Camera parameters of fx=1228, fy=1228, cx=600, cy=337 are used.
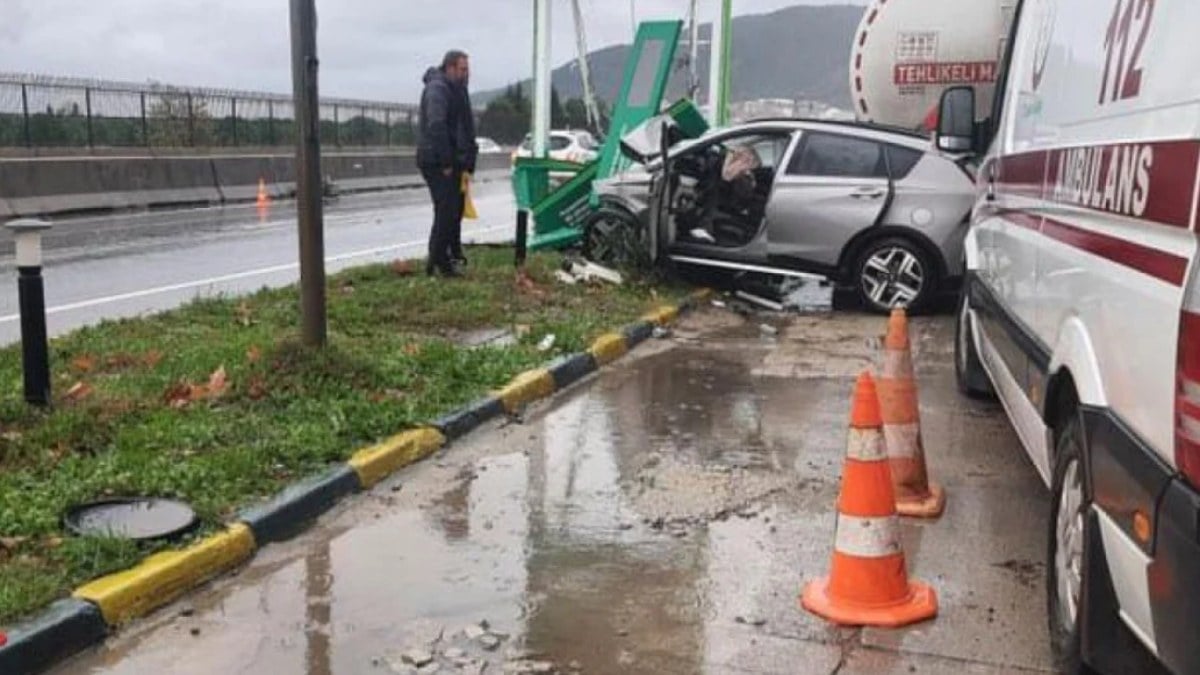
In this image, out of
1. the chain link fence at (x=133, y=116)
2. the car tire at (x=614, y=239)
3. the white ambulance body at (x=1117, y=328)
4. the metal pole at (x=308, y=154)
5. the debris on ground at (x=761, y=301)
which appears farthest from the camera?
the chain link fence at (x=133, y=116)

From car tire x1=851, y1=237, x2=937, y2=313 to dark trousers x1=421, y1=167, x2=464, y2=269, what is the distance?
3.72 m

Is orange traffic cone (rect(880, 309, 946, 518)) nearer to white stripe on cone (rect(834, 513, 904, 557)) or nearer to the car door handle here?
white stripe on cone (rect(834, 513, 904, 557))

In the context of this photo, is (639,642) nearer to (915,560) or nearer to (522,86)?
(915,560)

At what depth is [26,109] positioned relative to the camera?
965 inches

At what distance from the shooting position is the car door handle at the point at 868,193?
10.9m

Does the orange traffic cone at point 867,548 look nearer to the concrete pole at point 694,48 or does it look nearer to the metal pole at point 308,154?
the metal pole at point 308,154

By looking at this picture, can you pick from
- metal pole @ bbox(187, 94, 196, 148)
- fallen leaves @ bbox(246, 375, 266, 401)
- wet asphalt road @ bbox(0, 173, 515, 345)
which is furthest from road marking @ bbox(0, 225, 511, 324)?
metal pole @ bbox(187, 94, 196, 148)

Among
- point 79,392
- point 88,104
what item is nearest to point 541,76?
point 79,392

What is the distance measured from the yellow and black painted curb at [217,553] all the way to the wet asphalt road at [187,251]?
14.0 feet

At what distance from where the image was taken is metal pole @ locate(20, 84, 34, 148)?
24.4m

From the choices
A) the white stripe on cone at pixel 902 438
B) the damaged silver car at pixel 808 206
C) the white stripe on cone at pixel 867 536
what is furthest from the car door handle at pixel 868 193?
the white stripe on cone at pixel 867 536

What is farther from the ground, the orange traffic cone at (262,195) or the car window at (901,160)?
the car window at (901,160)

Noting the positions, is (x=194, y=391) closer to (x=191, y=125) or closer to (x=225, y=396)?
(x=225, y=396)

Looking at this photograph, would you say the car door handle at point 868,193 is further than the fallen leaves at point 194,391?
Yes
